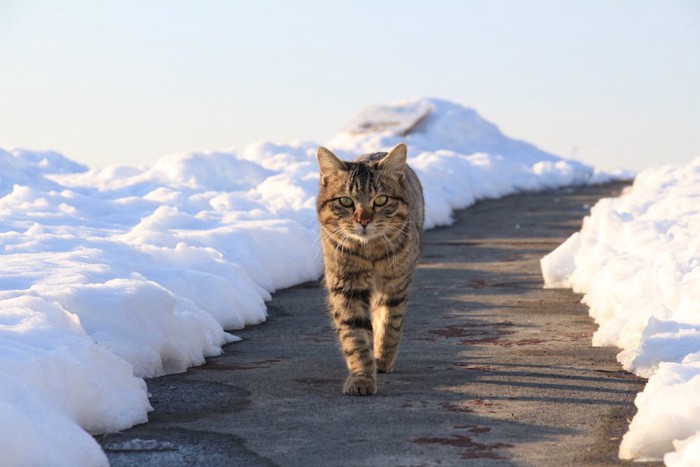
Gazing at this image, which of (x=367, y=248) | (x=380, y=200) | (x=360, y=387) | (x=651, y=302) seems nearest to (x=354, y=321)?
(x=367, y=248)

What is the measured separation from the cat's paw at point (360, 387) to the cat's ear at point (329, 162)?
1477mm

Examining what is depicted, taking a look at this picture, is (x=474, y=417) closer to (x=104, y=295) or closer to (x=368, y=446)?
(x=368, y=446)

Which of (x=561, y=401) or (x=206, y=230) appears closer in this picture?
(x=561, y=401)

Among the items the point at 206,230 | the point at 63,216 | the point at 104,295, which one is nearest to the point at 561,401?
the point at 104,295

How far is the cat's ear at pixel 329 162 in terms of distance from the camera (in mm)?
7320

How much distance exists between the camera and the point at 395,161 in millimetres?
7402

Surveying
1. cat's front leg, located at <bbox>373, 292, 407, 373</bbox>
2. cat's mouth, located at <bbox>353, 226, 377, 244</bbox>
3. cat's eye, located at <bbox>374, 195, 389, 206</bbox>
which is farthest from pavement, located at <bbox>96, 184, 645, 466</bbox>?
cat's eye, located at <bbox>374, 195, 389, 206</bbox>

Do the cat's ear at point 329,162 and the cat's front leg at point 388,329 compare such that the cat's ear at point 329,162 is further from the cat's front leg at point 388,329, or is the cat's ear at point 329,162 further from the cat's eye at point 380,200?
the cat's front leg at point 388,329

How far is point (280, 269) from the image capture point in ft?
39.2

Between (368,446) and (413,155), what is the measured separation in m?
26.7

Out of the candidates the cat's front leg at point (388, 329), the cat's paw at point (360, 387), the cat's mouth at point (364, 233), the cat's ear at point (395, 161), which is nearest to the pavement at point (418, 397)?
the cat's paw at point (360, 387)

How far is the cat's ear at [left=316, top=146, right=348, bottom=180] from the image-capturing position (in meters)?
7.32

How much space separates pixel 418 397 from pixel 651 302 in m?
2.62

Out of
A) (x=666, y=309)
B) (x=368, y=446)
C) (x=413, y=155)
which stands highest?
(x=413, y=155)
